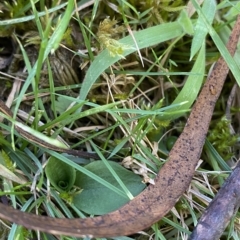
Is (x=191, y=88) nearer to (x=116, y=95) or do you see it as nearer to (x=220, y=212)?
(x=116, y=95)

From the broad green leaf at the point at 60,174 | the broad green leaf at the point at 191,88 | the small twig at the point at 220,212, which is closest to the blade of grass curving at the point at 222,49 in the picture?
the broad green leaf at the point at 191,88

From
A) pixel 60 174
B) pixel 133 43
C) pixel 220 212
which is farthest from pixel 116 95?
pixel 220 212

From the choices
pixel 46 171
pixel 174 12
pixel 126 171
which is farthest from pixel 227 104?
pixel 46 171

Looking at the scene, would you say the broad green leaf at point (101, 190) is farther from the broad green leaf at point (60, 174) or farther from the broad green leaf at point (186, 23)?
the broad green leaf at point (186, 23)

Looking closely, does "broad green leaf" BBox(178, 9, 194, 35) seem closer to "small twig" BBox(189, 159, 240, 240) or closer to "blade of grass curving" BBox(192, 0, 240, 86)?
"blade of grass curving" BBox(192, 0, 240, 86)

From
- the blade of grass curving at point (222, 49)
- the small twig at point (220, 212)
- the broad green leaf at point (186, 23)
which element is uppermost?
the broad green leaf at point (186, 23)
